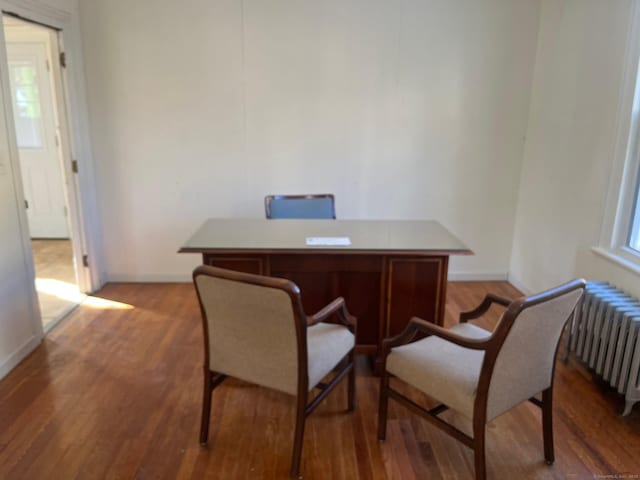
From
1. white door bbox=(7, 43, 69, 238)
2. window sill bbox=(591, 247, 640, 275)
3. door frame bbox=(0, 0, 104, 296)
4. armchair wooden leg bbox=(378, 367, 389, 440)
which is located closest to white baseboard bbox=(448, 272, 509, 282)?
window sill bbox=(591, 247, 640, 275)

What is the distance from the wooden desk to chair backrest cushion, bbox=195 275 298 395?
542 millimetres

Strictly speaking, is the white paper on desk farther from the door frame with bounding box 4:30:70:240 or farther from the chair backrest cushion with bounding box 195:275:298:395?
the door frame with bounding box 4:30:70:240

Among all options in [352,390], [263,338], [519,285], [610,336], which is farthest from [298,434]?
[519,285]

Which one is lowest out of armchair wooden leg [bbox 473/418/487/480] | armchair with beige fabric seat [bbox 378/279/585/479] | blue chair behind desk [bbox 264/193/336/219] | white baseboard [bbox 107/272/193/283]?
white baseboard [bbox 107/272/193/283]

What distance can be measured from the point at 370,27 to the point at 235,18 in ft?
3.57

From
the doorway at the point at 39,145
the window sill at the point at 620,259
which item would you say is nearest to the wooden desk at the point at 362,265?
the window sill at the point at 620,259

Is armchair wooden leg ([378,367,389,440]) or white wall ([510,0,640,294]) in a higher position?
white wall ([510,0,640,294])

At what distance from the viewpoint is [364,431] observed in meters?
2.13

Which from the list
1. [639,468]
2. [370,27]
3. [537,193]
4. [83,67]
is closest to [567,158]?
[537,193]

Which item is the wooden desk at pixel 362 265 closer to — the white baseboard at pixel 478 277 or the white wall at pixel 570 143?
the white wall at pixel 570 143

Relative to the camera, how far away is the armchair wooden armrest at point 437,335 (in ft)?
5.25

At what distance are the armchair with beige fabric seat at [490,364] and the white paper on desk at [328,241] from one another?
648 millimetres

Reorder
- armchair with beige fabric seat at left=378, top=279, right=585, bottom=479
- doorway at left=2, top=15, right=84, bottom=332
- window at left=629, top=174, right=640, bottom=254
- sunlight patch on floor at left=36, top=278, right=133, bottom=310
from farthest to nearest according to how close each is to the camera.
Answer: doorway at left=2, top=15, right=84, bottom=332, sunlight patch on floor at left=36, top=278, right=133, bottom=310, window at left=629, top=174, right=640, bottom=254, armchair with beige fabric seat at left=378, top=279, right=585, bottom=479

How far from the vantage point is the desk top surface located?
2.30 m
